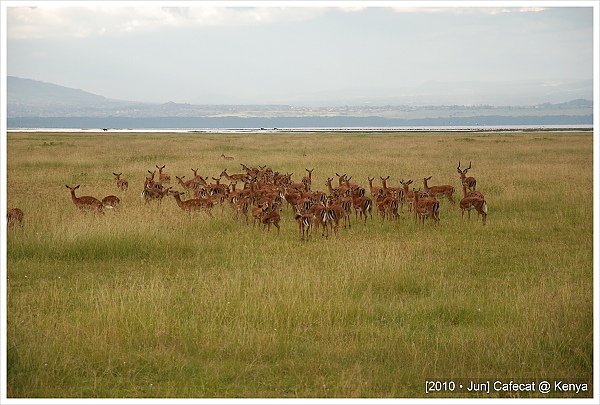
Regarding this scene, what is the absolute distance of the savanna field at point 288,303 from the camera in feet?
24.8

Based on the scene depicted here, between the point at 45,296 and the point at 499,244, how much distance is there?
31.8 feet

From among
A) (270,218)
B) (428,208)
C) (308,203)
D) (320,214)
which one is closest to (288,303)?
(320,214)

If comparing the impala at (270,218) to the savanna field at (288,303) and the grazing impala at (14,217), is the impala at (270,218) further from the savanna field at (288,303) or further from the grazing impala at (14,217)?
the grazing impala at (14,217)

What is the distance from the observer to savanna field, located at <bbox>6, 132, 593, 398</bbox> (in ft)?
24.8

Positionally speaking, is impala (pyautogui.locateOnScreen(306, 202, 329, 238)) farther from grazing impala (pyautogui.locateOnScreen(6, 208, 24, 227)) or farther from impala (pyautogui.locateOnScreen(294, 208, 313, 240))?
grazing impala (pyautogui.locateOnScreen(6, 208, 24, 227))

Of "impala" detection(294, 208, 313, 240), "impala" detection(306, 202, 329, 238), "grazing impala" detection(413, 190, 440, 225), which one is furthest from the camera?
"grazing impala" detection(413, 190, 440, 225)

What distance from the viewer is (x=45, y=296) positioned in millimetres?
10328

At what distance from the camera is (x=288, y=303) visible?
379 inches

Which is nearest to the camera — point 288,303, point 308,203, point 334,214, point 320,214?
point 288,303

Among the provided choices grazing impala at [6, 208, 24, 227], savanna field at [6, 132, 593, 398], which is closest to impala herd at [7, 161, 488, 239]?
grazing impala at [6, 208, 24, 227]

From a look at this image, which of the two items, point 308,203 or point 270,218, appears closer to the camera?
point 270,218

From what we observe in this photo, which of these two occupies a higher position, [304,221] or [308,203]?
[308,203]

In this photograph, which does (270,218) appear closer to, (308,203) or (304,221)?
(308,203)

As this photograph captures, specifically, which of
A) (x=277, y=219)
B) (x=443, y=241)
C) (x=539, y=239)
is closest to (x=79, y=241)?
(x=277, y=219)
